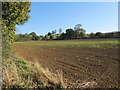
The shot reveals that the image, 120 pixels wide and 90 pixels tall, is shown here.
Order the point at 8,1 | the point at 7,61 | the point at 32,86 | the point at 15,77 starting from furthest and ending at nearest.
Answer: the point at 7,61
the point at 8,1
the point at 15,77
the point at 32,86

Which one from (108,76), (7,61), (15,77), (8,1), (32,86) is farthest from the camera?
(108,76)

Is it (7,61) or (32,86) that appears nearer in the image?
(32,86)

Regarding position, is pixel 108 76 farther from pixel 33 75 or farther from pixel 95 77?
pixel 33 75

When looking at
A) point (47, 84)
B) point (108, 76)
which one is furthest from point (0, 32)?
point (108, 76)

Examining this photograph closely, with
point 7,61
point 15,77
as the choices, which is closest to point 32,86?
point 15,77

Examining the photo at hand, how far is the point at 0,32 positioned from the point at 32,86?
2360mm

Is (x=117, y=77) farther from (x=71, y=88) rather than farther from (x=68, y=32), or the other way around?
(x=68, y=32)

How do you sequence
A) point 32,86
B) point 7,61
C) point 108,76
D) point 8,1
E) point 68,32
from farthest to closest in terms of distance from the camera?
point 68,32, point 108,76, point 7,61, point 8,1, point 32,86

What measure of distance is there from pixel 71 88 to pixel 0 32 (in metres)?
3.39

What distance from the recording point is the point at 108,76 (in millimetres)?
4422

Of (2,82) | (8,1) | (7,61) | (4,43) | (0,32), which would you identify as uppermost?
(8,1)

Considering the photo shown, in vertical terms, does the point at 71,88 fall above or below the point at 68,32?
below

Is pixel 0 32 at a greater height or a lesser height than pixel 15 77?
greater

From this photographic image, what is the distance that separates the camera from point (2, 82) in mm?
3215
